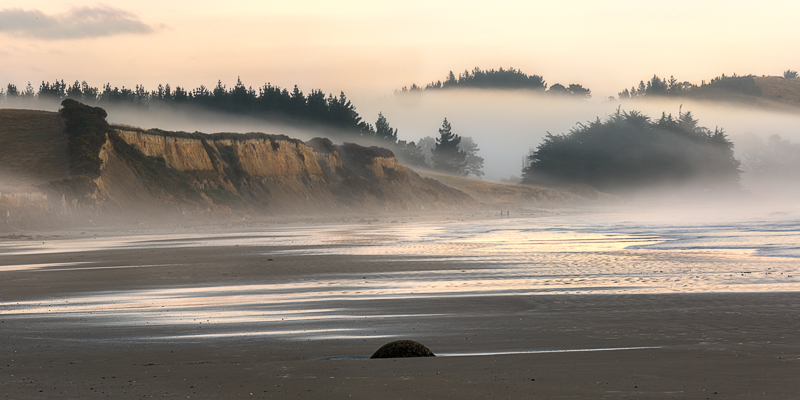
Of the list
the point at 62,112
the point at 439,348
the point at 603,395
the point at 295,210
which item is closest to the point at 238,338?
the point at 439,348

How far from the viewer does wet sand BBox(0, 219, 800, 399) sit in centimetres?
673

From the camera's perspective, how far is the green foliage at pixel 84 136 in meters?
51.9

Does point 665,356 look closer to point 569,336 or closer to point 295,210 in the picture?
point 569,336

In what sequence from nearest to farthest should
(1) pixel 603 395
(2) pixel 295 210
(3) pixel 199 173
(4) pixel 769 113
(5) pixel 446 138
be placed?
(1) pixel 603 395 < (3) pixel 199 173 < (2) pixel 295 210 < (5) pixel 446 138 < (4) pixel 769 113

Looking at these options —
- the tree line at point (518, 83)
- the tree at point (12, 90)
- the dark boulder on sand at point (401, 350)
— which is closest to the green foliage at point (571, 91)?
the tree line at point (518, 83)

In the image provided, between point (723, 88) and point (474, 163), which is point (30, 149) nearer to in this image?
point (474, 163)

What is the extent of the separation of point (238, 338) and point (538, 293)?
6373mm

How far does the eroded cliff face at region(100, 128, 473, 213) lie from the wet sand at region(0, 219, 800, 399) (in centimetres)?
3914

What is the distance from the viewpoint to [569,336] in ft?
30.9

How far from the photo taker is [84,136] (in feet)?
182

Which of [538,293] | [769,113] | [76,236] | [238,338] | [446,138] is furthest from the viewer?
[769,113]

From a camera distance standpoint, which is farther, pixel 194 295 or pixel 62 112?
pixel 62 112

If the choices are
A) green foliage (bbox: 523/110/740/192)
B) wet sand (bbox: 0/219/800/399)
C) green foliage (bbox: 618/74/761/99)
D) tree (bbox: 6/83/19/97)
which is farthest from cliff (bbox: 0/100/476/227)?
green foliage (bbox: 618/74/761/99)

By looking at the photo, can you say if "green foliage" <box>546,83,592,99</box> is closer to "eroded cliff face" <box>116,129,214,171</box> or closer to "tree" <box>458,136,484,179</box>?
"tree" <box>458,136,484,179</box>
